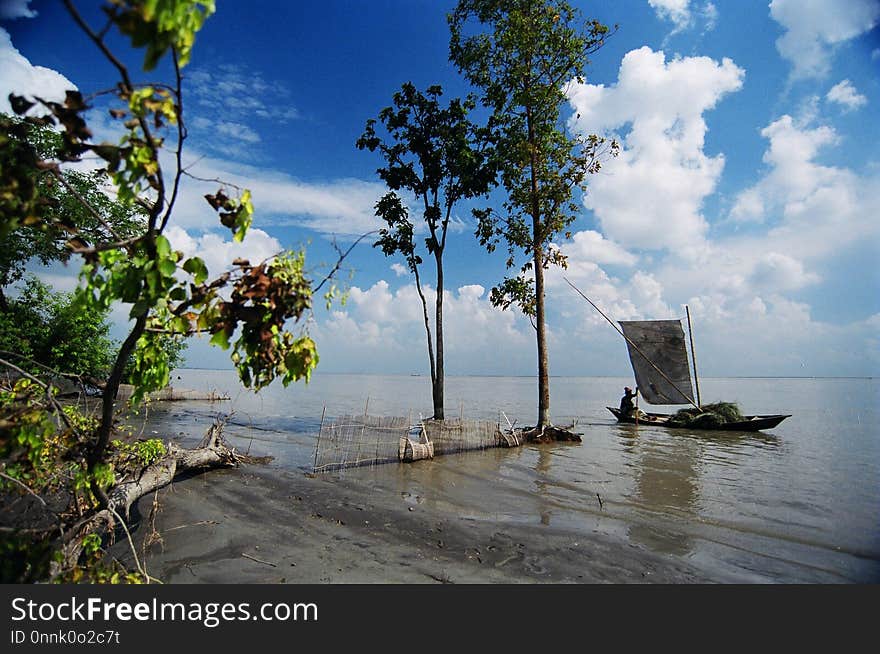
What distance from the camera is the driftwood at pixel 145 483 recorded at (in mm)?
3479

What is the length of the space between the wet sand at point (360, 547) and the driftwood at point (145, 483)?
31 centimetres

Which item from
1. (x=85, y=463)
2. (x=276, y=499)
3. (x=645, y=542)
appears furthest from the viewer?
(x=276, y=499)

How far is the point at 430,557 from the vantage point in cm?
602

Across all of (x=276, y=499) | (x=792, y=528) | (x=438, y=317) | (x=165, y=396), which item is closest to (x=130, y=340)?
(x=276, y=499)

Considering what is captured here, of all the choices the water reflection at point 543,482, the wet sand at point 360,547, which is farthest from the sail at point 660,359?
the wet sand at point 360,547

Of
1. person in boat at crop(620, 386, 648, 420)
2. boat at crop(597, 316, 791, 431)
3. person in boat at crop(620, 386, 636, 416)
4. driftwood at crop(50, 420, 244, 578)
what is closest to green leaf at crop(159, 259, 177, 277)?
driftwood at crop(50, 420, 244, 578)

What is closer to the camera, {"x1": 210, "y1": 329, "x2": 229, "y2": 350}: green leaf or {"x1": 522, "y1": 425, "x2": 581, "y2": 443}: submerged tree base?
{"x1": 210, "y1": 329, "x2": 229, "y2": 350}: green leaf

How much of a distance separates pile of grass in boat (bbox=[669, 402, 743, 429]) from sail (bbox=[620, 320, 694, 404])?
85 centimetres

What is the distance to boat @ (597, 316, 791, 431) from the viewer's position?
2362cm

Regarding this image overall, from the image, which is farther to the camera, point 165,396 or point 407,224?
point 165,396

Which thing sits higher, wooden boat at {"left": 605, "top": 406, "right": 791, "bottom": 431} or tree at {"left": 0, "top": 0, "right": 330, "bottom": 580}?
tree at {"left": 0, "top": 0, "right": 330, "bottom": 580}

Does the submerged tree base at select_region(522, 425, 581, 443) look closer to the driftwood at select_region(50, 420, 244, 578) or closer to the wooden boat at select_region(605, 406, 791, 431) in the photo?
the wooden boat at select_region(605, 406, 791, 431)
